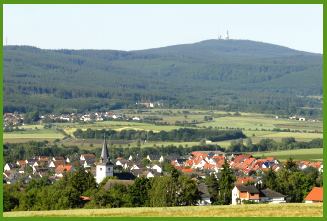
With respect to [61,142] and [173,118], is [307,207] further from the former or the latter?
[173,118]

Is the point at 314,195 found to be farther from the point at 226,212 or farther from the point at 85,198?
the point at 226,212

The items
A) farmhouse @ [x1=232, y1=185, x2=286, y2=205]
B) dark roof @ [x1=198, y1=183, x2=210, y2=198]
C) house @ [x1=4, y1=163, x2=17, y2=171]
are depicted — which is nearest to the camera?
farmhouse @ [x1=232, y1=185, x2=286, y2=205]

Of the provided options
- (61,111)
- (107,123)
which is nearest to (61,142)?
(107,123)

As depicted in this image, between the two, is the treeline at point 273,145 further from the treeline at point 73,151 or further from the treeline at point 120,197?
the treeline at point 120,197

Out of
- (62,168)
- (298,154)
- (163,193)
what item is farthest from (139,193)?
(298,154)

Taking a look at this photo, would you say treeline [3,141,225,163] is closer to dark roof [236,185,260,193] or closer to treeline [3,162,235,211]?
dark roof [236,185,260,193]

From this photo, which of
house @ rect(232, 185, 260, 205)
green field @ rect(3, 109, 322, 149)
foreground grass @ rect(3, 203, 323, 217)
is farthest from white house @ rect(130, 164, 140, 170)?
foreground grass @ rect(3, 203, 323, 217)
